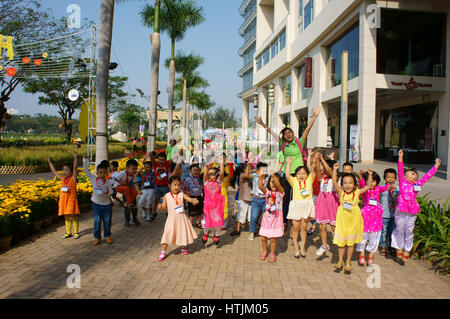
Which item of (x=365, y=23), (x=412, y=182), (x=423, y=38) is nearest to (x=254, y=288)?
(x=412, y=182)

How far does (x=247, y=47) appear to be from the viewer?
168 feet

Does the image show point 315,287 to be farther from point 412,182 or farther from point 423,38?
point 423,38

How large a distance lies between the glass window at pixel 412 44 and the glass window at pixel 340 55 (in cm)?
128

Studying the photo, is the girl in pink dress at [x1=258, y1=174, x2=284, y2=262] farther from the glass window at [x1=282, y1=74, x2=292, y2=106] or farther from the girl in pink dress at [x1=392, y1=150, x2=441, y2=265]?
the glass window at [x1=282, y1=74, x2=292, y2=106]

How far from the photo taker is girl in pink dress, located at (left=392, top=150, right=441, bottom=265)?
192 inches

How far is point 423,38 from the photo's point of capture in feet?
59.6

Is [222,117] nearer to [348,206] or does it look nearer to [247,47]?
[247,47]

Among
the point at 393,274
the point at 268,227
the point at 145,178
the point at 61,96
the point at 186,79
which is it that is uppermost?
the point at 186,79

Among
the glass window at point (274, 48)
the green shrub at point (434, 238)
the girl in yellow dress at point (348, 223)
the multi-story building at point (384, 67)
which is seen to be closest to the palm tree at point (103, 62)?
the girl in yellow dress at point (348, 223)

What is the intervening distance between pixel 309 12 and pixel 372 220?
24.0 meters

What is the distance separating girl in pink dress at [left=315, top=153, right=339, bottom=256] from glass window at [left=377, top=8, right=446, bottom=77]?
15.4 metres

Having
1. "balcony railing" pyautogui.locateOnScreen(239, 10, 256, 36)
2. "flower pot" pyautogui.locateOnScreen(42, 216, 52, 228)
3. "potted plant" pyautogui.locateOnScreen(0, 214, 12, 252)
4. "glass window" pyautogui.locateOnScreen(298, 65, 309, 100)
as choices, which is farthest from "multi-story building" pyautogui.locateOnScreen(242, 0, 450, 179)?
"balcony railing" pyautogui.locateOnScreen(239, 10, 256, 36)

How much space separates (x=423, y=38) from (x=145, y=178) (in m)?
18.9

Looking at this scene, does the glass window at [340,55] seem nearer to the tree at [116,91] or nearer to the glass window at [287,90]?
the glass window at [287,90]
